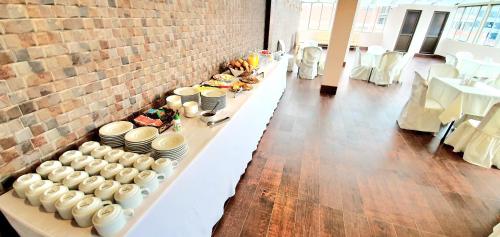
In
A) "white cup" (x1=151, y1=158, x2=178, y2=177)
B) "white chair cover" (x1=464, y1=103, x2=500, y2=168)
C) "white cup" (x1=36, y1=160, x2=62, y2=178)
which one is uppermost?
"white cup" (x1=36, y1=160, x2=62, y2=178)

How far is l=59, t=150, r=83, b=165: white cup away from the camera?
0.83 metres

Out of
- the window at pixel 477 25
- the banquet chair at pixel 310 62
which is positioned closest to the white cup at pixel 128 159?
the banquet chair at pixel 310 62

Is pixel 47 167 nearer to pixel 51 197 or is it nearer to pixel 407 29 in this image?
pixel 51 197

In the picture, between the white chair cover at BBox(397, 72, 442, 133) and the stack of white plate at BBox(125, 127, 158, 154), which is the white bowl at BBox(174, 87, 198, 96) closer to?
the stack of white plate at BBox(125, 127, 158, 154)

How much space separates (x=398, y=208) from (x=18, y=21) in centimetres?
228

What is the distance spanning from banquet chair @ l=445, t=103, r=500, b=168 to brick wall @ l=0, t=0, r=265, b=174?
2823 mm

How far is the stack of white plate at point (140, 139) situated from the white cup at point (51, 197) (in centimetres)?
30

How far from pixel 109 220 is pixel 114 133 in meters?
0.56

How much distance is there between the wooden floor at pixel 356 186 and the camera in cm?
141

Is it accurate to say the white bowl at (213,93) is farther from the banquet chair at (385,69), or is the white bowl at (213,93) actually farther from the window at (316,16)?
the window at (316,16)

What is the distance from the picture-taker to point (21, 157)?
77 cm

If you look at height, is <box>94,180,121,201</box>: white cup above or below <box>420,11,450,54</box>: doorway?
below

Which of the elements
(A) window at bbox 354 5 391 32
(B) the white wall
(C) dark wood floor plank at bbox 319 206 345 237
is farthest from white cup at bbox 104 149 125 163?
(A) window at bbox 354 5 391 32

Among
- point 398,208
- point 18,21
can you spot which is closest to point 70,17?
point 18,21
